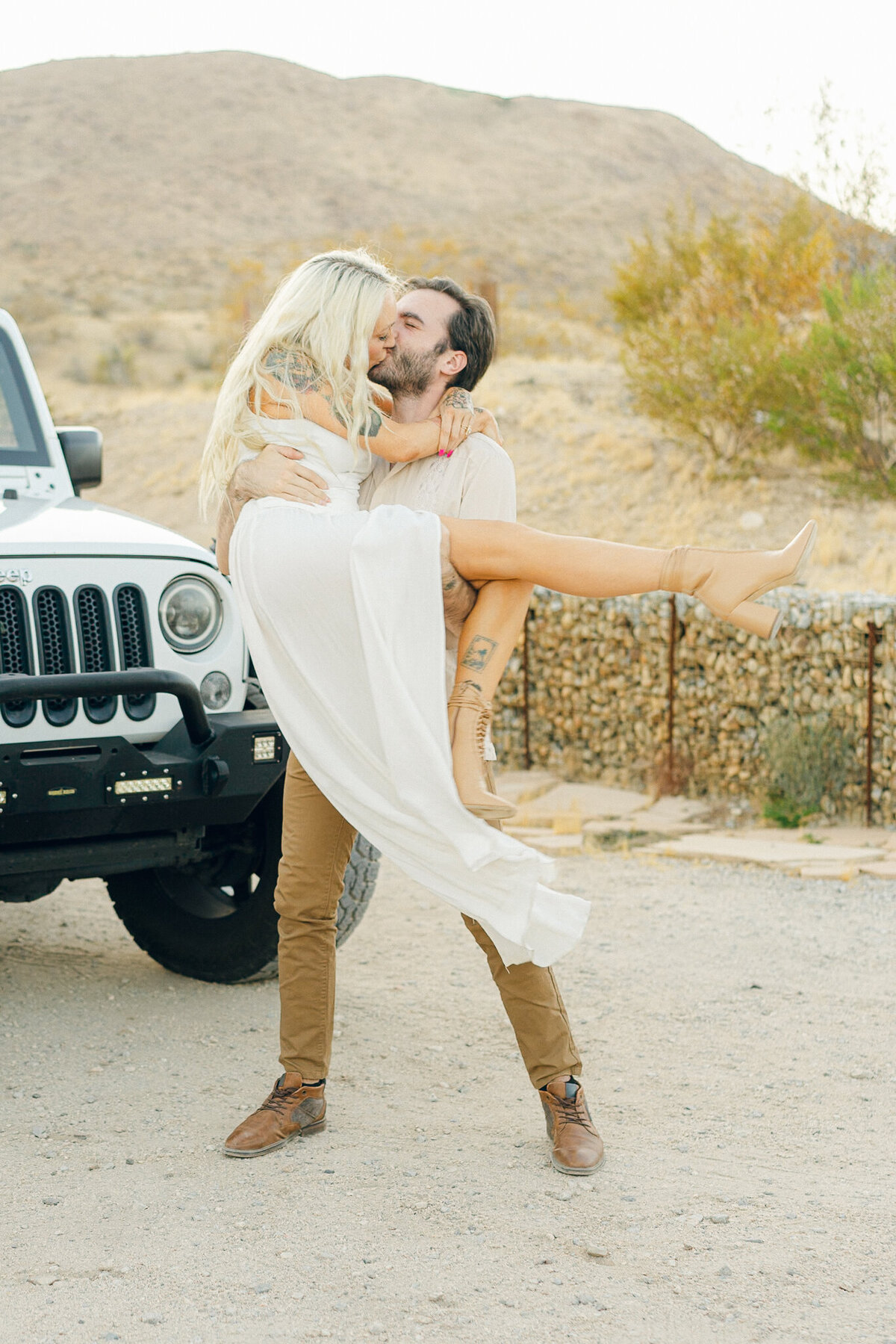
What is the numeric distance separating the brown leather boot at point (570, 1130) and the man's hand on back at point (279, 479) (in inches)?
59.2

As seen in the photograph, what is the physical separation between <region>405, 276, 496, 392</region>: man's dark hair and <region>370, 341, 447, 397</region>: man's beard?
47 millimetres

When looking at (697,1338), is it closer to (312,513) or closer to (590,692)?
(312,513)

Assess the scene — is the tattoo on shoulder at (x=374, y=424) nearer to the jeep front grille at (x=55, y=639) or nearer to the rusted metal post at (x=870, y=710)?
the jeep front grille at (x=55, y=639)

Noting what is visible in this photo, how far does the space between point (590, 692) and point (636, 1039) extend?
A: 450 cm

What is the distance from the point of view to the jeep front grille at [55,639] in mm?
3621

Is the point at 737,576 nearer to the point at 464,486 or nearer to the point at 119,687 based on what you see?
the point at 464,486

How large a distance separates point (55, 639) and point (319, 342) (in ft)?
4.03

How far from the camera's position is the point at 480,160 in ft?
194

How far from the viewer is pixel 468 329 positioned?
3143 mm

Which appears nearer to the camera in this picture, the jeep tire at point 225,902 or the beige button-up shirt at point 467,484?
the beige button-up shirt at point 467,484

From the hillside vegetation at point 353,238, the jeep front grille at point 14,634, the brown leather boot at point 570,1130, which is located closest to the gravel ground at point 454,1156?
the brown leather boot at point 570,1130

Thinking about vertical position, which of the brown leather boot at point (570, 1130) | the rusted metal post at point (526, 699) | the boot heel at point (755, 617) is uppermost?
the boot heel at point (755, 617)

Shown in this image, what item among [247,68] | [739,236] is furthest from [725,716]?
[247,68]

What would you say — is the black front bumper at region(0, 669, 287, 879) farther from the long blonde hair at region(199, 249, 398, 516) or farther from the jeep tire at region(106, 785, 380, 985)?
the long blonde hair at region(199, 249, 398, 516)
